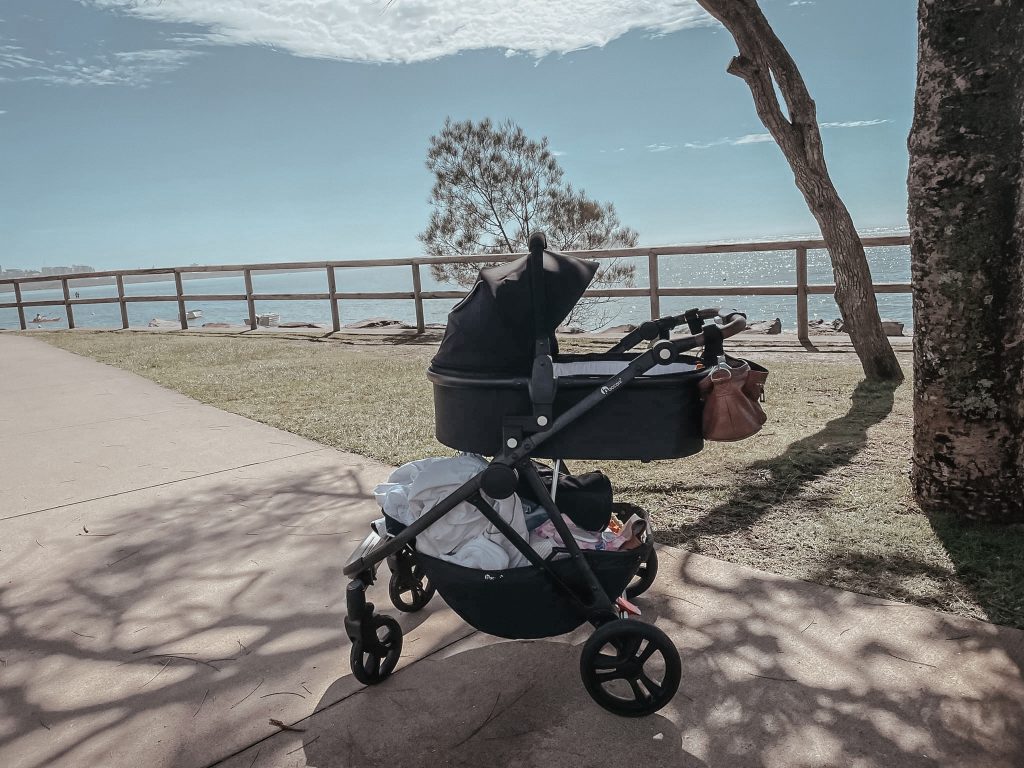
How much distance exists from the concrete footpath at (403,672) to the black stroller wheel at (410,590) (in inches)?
2.0

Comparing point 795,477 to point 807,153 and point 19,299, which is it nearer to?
point 807,153

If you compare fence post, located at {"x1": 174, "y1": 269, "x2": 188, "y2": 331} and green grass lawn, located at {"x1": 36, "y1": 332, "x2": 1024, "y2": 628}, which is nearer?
green grass lawn, located at {"x1": 36, "y1": 332, "x2": 1024, "y2": 628}

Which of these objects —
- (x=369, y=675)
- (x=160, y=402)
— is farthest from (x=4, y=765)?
(x=160, y=402)

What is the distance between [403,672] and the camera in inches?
98.0

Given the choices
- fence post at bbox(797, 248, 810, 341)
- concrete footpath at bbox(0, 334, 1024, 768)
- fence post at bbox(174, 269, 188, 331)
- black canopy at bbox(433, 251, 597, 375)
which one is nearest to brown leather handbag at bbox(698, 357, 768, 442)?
black canopy at bbox(433, 251, 597, 375)

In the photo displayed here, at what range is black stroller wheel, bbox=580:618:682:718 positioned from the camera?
7.04 feet

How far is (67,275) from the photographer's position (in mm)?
15562

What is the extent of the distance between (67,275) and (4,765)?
15.8m

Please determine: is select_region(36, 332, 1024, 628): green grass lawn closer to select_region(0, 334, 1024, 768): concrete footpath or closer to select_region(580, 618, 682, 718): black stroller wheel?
select_region(0, 334, 1024, 768): concrete footpath

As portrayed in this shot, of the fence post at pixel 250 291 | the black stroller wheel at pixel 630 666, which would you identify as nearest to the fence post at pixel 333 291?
the fence post at pixel 250 291

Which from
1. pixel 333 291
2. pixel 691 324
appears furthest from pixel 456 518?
pixel 333 291

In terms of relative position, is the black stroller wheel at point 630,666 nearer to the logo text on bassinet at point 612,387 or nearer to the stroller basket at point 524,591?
the stroller basket at point 524,591

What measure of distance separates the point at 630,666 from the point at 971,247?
2267mm

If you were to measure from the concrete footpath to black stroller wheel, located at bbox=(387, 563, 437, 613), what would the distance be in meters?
0.05
